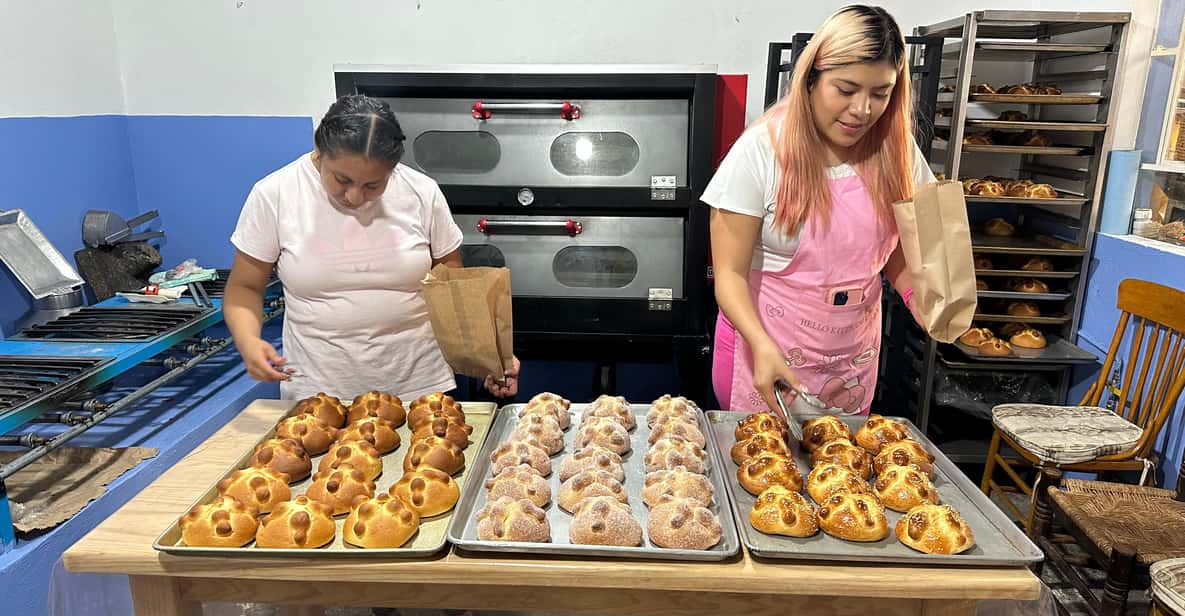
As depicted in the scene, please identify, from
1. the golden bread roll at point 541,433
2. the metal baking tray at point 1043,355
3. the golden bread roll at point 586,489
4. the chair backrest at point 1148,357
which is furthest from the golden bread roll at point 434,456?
the chair backrest at point 1148,357

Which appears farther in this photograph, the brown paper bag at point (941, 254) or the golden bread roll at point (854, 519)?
the brown paper bag at point (941, 254)

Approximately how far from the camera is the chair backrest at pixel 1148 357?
9.25 feet

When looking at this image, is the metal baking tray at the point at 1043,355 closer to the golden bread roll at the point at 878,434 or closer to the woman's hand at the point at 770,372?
the golden bread roll at the point at 878,434

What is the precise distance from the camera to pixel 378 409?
185 centimetres

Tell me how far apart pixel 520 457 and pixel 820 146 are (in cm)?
107

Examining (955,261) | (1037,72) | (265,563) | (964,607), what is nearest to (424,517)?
(265,563)

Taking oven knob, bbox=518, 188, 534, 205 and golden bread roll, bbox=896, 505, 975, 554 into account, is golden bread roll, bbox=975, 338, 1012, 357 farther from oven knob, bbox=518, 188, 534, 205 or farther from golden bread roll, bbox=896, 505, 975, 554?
golden bread roll, bbox=896, 505, 975, 554

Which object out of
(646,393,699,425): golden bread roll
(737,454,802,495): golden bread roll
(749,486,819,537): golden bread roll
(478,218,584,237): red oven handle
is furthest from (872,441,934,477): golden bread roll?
(478,218,584,237): red oven handle

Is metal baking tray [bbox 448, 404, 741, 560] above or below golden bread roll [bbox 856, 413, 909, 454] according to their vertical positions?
below

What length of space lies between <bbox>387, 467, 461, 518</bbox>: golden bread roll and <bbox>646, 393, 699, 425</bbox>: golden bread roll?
57 centimetres

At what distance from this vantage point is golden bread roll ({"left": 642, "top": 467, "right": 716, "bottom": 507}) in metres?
1.46

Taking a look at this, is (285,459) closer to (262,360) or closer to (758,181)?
(262,360)

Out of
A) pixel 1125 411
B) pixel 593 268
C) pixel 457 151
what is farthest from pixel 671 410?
pixel 1125 411

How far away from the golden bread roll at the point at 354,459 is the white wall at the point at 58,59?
2304 mm
